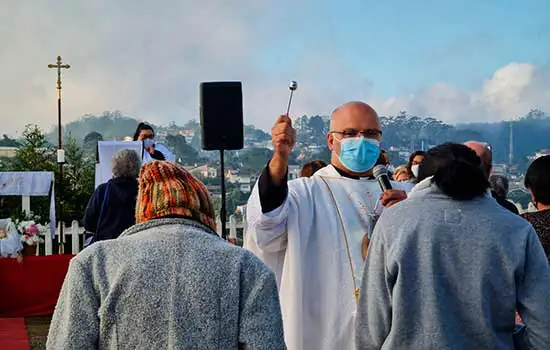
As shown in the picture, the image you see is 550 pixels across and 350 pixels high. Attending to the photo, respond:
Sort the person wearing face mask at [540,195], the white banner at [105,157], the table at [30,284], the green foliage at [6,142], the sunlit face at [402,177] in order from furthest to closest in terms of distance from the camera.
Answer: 1. the green foliage at [6,142]
2. the table at [30,284]
3. the white banner at [105,157]
4. the sunlit face at [402,177]
5. the person wearing face mask at [540,195]

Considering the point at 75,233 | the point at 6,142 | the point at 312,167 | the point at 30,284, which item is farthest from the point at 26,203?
the point at 312,167

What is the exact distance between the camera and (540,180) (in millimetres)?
3672

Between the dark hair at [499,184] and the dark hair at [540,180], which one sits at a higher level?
the dark hair at [540,180]

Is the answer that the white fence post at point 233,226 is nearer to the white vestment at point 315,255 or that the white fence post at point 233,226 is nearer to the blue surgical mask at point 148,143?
the blue surgical mask at point 148,143

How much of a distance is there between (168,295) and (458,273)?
100cm

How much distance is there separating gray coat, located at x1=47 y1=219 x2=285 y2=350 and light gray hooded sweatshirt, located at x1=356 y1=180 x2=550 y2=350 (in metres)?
0.58

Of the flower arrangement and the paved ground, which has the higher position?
the flower arrangement

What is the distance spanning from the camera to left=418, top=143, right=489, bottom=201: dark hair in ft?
8.47

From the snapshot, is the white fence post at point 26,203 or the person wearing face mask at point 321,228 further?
the white fence post at point 26,203

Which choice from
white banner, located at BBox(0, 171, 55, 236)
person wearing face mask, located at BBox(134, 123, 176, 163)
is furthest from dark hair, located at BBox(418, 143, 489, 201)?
white banner, located at BBox(0, 171, 55, 236)

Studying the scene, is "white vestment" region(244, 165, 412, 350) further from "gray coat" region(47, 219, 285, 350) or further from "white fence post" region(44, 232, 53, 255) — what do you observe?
"white fence post" region(44, 232, 53, 255)

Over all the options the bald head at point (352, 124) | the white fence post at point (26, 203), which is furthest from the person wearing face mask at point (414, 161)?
the white fence post at point (26, 203)

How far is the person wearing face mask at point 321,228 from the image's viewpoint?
3.24 m

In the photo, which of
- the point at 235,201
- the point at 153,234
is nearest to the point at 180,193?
the point at 153,234
